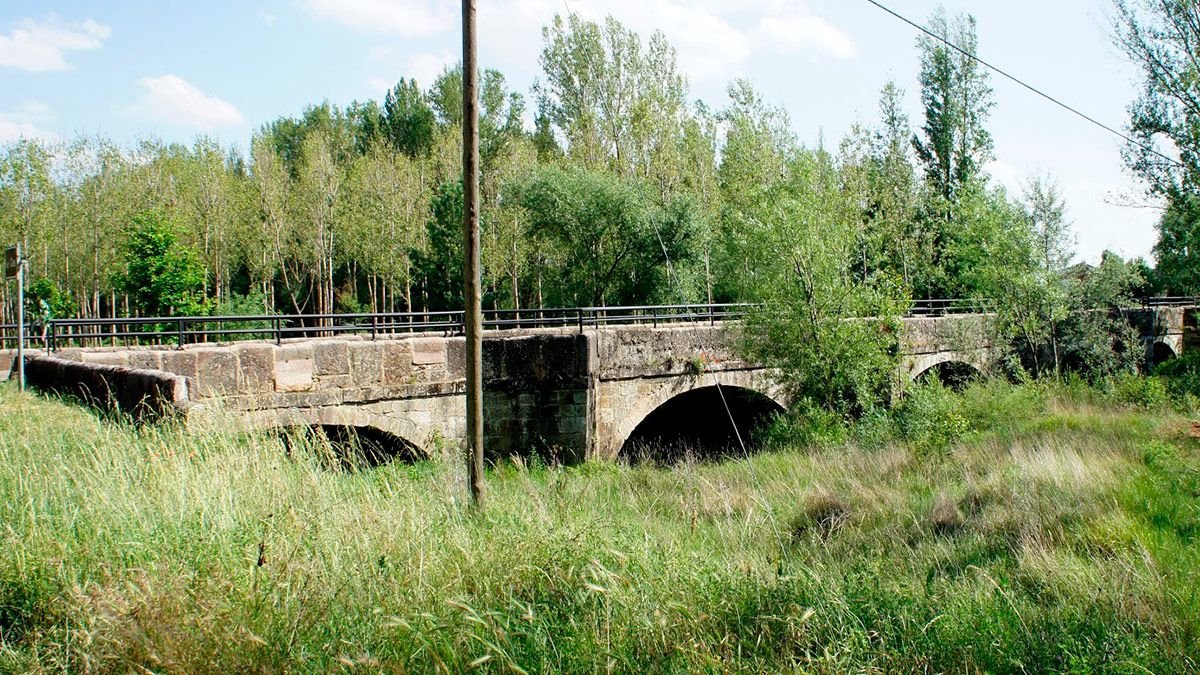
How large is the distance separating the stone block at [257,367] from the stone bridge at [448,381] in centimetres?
2

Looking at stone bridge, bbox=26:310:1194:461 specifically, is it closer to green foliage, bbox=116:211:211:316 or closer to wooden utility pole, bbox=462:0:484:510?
wooden utility pole, bbox=462:0:484:510

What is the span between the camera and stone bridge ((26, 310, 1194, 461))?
10891mm

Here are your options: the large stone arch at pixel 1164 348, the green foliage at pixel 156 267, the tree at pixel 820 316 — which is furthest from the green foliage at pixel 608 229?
the large stone arch at pixel 1164 348

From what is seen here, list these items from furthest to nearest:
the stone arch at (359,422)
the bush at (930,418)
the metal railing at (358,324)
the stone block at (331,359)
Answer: the bush at (930,418), the stone block at (331,359), the stone arch at (359,422), the metal railing at (358,324)

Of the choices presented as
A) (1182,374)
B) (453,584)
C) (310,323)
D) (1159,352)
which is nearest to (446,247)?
(310,323)

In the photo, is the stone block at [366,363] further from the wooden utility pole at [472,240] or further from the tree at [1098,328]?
the tree at [1098,328]

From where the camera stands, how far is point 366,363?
43.1ft

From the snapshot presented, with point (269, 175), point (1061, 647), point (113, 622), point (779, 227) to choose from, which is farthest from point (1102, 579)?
point (269, 175)

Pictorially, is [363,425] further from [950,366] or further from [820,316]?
[950,366]

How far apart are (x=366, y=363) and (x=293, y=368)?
1.20m

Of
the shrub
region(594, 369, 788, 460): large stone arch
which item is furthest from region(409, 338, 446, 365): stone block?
the shrub

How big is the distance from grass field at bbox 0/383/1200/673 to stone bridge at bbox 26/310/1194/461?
1.76 meters

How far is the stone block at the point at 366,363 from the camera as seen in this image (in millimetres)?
13000

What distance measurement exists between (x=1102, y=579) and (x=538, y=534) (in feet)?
14.3
